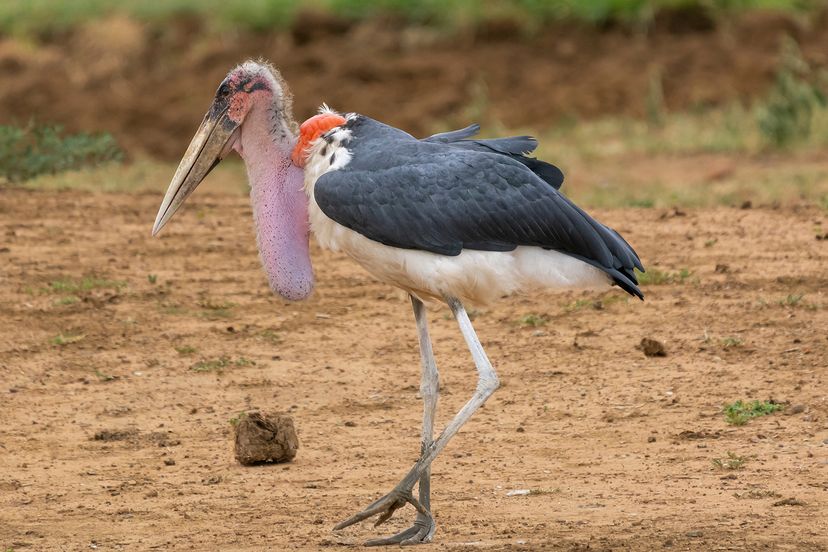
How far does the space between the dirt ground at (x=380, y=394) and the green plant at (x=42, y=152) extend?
1.61 ft

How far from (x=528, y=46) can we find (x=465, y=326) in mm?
11728

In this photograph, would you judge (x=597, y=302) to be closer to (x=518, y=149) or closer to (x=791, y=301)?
(x=791, y=301)

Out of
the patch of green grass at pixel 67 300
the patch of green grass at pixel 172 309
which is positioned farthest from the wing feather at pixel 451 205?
the patch of green grass at pixel 67 300

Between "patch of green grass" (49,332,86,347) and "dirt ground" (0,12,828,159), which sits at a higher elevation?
"dirt ground" (0,12,828,159)

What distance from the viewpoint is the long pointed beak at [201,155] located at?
5.32 meters

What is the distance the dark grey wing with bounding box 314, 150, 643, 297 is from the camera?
4961 millimetres

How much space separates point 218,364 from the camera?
273 inches

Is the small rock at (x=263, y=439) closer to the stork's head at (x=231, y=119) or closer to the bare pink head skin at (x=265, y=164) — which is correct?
the bare pink head skin at (x=265, y=164)

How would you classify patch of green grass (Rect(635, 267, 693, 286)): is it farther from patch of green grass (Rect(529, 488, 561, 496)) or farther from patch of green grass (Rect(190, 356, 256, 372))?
patch of green grass (Rect(529, 488, 561, 496))

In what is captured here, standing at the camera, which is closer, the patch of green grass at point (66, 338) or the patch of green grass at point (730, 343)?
the patch of green grass at point (730, 343)

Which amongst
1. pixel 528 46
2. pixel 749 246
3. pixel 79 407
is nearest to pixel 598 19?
pixel 528 46

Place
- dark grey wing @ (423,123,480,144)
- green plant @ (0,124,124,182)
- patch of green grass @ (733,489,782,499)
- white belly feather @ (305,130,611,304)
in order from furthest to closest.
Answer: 1. green plant @ (0,124,124,182)
2. dark grey wing @ (423,123,480,144)
3. patch of green grass @ (733,489,782,499)
4. white belly feather @ (305,130,611,304)

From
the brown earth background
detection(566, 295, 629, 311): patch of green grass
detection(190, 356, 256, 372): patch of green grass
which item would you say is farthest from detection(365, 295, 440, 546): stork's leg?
detection(566, 295, 629, 311): patch of green grass

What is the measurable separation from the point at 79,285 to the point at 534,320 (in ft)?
7.78
